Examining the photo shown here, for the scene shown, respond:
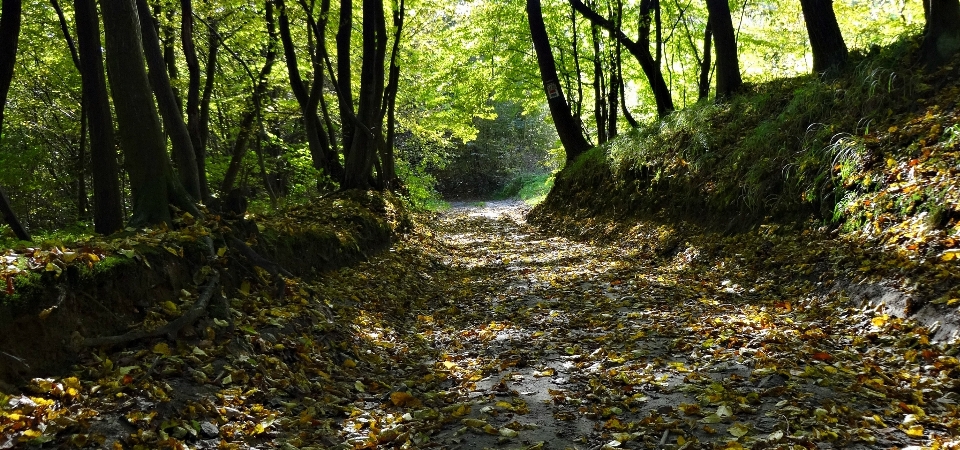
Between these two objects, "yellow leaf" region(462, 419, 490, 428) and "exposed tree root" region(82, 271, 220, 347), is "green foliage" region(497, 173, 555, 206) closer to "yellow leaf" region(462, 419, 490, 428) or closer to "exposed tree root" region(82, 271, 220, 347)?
"exposed tree root" region(82, 271, 220, 347)

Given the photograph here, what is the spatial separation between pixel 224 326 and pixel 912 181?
6.07 m

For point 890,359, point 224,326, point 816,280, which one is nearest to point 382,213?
point 224,326

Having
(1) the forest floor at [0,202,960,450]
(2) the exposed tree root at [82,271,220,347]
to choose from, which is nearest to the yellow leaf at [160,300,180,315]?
(2) the exposed tree root at [82,271,220,347]

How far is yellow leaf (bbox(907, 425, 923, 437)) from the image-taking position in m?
3.03

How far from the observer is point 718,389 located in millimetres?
3895

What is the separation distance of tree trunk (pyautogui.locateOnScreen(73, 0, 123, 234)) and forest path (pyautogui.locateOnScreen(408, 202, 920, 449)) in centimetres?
385

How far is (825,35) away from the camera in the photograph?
816cm

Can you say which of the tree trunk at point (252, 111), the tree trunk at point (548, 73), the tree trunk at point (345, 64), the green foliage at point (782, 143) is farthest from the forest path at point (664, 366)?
the tree trunk at point (548, 73)

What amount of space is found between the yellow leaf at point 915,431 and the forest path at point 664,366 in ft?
0.03

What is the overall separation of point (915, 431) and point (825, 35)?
6.85m

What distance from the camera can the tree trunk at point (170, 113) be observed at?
6402 mm

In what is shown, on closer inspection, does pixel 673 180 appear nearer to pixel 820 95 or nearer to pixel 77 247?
pixel 820 95

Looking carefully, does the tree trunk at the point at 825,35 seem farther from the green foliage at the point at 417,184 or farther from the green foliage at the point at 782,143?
the green foliage at the point at 417,184

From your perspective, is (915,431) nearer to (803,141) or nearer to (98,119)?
(803,141)
